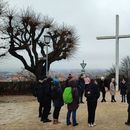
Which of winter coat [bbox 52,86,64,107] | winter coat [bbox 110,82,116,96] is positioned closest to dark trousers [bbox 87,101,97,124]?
winter coat [bbox 52,86,64,107]

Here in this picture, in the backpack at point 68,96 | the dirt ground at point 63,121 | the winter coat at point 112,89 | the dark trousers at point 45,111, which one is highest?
the backpack at point 68,96

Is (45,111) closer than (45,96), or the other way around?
(45,96)

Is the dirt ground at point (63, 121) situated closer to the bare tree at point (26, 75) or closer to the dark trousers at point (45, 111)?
the dark trousers at point (45, 111)

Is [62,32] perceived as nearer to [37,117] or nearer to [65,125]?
[37,117]

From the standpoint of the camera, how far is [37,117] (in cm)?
1883

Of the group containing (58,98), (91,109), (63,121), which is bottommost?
(63,121)

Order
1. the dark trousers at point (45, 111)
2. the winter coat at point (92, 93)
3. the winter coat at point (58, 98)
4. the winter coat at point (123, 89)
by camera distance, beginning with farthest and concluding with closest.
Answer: the winter coat at point (123, 89), the dark trousers at point (45, 111), the winter coat at point (58, 98), the winter coat at point (92, 93)

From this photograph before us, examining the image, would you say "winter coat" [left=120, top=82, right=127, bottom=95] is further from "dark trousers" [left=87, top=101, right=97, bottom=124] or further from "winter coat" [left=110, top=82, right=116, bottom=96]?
"dark trousers" [left=87, top=101, right=97, bottom=124]

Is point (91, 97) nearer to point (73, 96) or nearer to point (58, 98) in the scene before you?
point (73, 96)

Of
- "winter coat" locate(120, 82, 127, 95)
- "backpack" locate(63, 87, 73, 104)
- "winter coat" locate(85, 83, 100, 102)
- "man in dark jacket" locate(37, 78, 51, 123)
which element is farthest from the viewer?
"winter coat" locate(120, 82, 127, 95)

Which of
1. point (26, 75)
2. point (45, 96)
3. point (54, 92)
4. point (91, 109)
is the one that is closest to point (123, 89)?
point (45, 96)

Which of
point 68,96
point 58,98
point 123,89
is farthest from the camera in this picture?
point 123,89

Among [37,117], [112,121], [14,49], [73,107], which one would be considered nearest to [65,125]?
[73,107]

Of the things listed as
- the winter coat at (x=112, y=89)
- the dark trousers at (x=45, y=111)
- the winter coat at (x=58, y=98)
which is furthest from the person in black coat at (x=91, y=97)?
the winter coat at (x=112, y=89)
